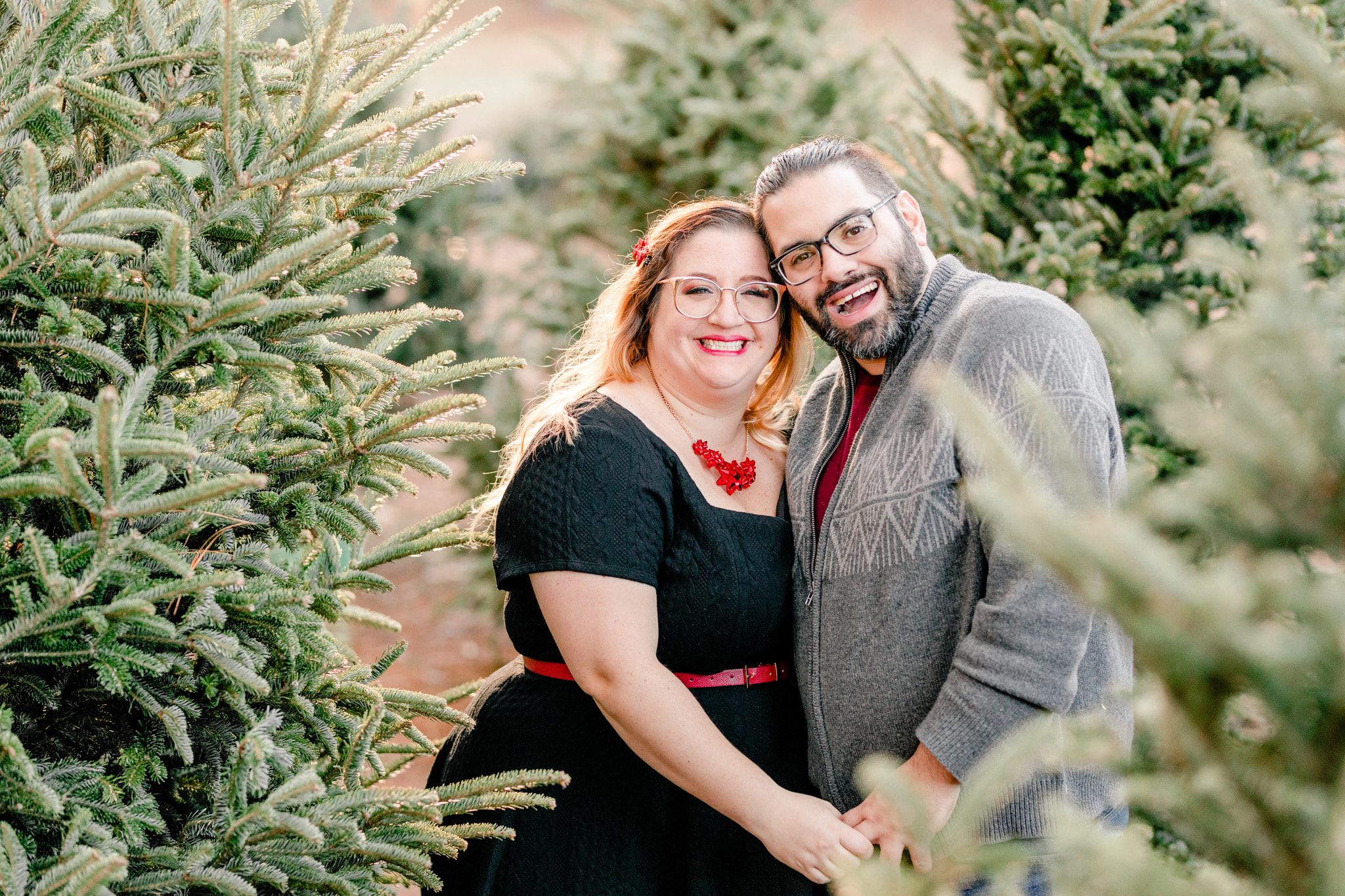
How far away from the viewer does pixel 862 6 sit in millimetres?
21594

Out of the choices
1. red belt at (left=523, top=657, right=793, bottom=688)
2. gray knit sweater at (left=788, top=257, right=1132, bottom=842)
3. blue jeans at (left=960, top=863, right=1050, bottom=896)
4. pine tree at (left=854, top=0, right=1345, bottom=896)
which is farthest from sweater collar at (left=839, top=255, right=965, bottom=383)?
pine tree at (left=854, top=0, right=1345, bottom=896)

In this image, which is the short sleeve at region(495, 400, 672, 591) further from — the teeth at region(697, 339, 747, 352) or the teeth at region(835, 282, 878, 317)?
the teeth at region(835, 282, 878, 317)

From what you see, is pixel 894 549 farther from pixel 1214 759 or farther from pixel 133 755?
pixel 133 755

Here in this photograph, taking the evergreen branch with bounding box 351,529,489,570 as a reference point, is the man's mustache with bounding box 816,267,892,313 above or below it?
above

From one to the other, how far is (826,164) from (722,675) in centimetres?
138

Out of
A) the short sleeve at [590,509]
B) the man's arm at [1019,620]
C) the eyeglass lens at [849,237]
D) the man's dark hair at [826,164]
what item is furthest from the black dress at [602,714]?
the man's dark hair at [826,164]

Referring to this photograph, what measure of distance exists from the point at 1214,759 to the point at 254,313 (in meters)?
1.47

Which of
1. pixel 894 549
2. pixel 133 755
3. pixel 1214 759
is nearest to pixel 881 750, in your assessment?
pixel 894 549

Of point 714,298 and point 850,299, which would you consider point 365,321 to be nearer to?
point 714,298

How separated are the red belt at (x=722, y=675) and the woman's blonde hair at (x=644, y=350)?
1.45ft

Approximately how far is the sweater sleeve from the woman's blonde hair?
0.91 meters

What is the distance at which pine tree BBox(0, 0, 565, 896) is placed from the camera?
131cm

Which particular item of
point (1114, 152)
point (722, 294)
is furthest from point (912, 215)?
point (1114, 152)

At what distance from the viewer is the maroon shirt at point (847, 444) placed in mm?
2309
